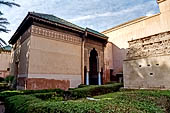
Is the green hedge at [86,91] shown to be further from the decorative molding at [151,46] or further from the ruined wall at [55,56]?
the decorative molding at [151,46]

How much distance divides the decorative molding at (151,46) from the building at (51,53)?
4999 millimetres

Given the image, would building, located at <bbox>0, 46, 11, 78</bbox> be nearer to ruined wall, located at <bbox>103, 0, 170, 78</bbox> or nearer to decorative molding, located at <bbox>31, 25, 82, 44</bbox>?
decorative molding, located at <bbox>31, 25, 82, 44</bbox>

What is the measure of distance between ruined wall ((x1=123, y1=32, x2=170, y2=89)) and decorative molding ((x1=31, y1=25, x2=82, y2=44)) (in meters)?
5.26

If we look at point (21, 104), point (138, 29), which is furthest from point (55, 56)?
point (138, 29)

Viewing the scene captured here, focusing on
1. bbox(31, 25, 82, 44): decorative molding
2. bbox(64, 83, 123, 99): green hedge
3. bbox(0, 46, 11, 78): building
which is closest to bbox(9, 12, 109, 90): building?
bbox(31, 25, 82, 44): decorative molding

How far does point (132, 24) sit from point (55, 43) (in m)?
9.94

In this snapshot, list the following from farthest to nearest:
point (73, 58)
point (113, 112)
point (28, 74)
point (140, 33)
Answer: point (140, 33) → point (73, 58) → point (28, 74) → point (113, 112)

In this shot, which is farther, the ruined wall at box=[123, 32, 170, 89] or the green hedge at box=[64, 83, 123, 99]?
the green hedge at box=[64, 83, 123, 99]

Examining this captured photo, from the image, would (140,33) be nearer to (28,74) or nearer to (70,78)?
(70,78)

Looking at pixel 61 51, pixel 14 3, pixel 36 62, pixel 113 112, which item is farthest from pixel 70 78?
pixel 113 112

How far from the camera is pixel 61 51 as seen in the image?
9.80m

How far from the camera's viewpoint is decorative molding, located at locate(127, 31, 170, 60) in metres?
6.20

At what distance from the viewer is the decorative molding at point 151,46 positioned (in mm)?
6199

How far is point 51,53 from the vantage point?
9156mm
